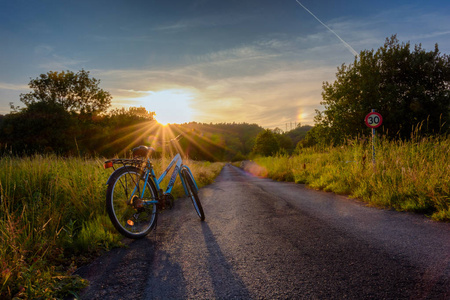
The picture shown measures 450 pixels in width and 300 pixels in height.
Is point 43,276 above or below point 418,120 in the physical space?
below

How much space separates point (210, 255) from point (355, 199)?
5088mm

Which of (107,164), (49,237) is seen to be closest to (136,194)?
(107,164)

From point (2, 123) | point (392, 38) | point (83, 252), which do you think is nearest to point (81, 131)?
point (2, 123)

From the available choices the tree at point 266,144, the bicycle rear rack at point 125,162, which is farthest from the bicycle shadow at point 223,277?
the tree at point 266,144

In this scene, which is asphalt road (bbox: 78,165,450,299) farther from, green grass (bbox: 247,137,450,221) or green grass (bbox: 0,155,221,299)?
green grass (bbox: 247,137,450,221)

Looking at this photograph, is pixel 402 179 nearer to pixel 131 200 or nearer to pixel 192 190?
pixel 192 190

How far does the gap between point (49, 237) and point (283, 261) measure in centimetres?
266

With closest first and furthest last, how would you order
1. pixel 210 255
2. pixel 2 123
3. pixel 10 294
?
pixel 10 294 → pixel 210 255 → pixel 2 123

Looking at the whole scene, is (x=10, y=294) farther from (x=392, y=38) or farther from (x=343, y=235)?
(x=392, y=38)

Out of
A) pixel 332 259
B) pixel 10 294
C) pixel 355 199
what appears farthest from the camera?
pixel 355 199

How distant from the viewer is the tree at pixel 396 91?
938 inches

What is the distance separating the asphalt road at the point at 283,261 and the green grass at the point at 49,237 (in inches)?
10.0

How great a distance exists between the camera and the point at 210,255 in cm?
287

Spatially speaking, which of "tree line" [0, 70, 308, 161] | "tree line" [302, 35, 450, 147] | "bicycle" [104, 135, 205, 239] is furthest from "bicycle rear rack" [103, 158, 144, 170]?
"tree line" [302, 35, 450, 147]
